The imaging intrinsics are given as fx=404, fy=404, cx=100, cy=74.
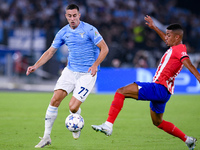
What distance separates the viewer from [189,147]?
645 centimetres

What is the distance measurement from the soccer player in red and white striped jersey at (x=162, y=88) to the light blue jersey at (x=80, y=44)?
130 cm

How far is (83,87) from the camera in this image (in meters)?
7.06

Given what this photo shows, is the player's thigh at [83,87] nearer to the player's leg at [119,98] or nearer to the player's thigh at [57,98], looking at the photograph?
the player's thigh at [57,98]

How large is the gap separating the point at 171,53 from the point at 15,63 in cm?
1635

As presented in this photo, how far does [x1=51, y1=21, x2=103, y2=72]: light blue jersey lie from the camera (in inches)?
279

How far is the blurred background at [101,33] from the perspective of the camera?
2077 cm

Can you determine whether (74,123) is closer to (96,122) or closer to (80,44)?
(80,44)

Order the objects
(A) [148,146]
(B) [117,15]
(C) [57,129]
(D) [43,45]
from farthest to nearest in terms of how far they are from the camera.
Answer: (B) [117,15] → (D) [43,45] → (C) [57,129] → (A) [148,146]

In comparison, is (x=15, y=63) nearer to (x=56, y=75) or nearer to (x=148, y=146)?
(x=56, y=75)

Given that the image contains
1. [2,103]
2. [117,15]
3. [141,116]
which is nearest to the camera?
[141,116]

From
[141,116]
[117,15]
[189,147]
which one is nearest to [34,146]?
[189,147]

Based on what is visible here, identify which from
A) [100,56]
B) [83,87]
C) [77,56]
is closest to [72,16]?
[77,56]

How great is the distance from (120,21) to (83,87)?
16.8 m

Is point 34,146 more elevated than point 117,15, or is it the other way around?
point 117,15
